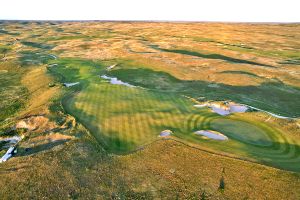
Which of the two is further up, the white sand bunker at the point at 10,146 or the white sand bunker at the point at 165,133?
the white sand bunker at the point at 165,133

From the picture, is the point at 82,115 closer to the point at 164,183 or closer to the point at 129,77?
the point at 164,183

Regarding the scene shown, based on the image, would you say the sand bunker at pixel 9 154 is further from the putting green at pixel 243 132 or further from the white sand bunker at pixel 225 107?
the white sand bunker at pixel 225 107

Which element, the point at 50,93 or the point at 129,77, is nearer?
the point at 50,93

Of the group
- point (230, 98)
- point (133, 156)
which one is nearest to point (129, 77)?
point (230, 98)

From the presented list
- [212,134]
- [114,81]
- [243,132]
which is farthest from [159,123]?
[114,81]

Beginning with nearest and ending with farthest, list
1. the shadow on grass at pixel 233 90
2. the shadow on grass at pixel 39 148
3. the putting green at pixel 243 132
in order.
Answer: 1. the shadow on grass at pixel 39 148
2. the putting green at pixel 243 132
3. the shadow on grass at pixel 233 90

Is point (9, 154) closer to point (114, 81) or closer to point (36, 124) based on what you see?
point (36, 124)

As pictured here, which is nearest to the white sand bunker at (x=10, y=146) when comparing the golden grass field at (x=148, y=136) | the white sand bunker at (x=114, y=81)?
the golden grass field at (x=148, y=136)
